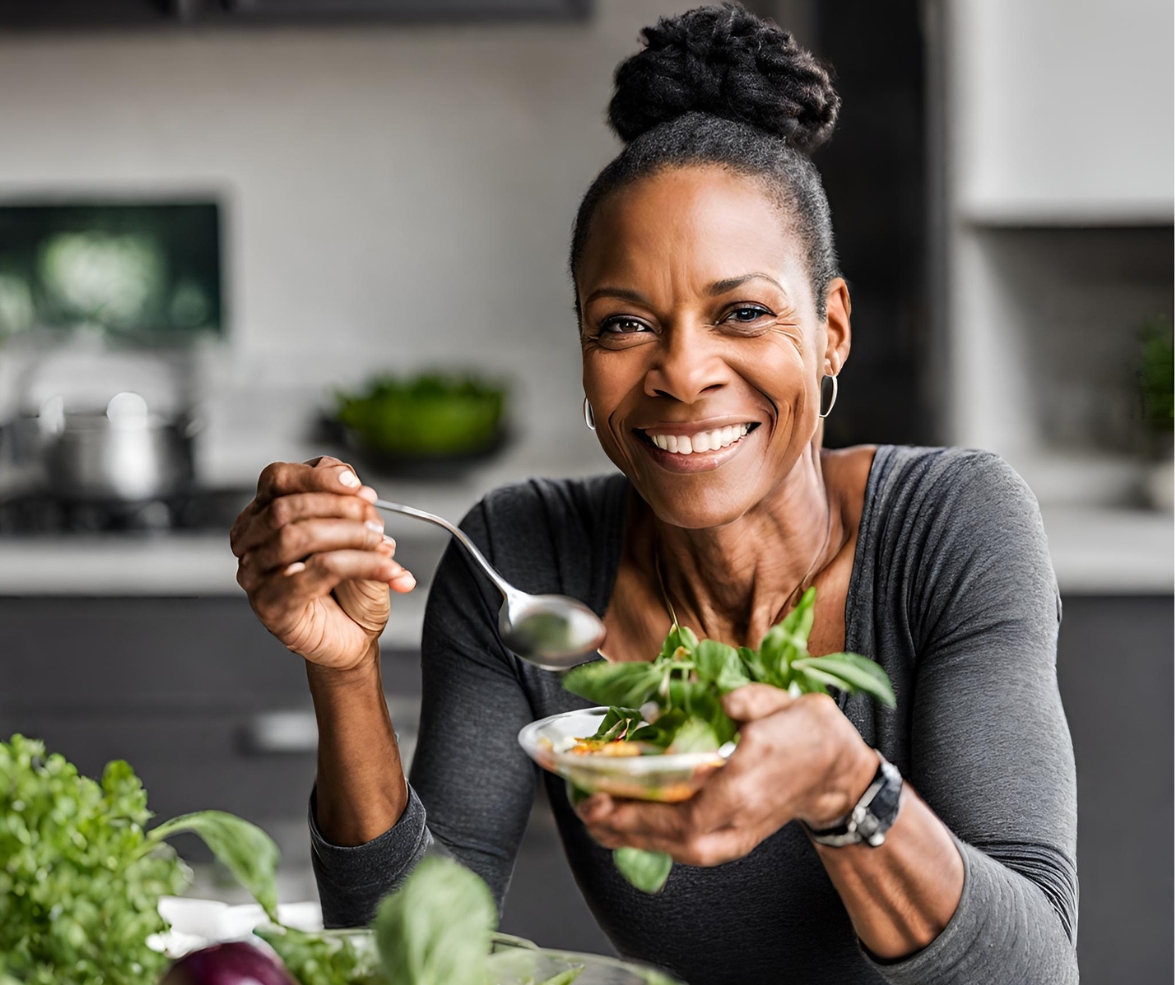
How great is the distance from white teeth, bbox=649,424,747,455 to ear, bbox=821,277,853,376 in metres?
0.15

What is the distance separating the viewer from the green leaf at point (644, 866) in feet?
2.20

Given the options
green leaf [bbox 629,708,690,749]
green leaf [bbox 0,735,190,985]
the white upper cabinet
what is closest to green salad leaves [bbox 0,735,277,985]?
green leaf [bbox 0,735,190,985]

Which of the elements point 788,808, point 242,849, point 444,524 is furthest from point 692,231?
point 242,849

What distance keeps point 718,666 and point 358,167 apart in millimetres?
2334

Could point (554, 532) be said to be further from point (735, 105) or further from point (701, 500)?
point (735, 105)

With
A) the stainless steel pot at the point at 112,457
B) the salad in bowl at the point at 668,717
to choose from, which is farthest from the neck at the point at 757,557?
the stainless steel pot at the point at 112,457

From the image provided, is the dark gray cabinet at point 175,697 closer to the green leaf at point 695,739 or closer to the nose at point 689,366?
the nose at point 689,366

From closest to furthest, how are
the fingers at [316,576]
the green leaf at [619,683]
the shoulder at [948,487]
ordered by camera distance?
the green leaf at [619,683]
the fingers at [316,576]
the shoulder at [948,487]

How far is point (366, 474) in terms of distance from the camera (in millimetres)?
2721

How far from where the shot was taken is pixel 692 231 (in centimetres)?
107

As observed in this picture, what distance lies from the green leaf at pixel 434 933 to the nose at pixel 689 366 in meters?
0.56

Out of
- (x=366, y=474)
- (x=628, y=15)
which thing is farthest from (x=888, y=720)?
(x=628, y=15)

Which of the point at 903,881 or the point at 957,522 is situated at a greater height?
the point at 957,522

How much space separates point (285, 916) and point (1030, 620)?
0.62 m
